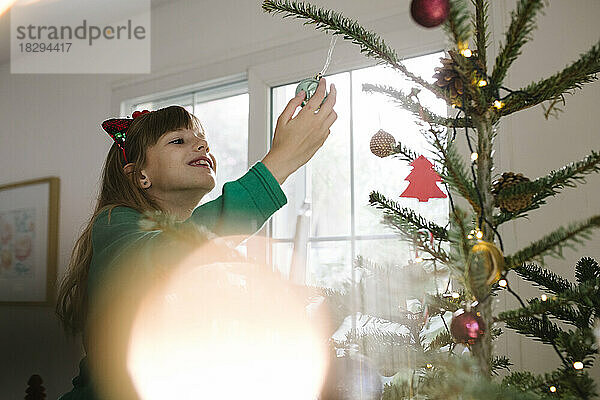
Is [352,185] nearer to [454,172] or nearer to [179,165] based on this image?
[179,165]

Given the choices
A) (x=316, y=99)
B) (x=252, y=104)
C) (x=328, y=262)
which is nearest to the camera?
(x=316, y=99)

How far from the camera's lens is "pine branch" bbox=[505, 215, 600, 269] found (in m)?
0.48

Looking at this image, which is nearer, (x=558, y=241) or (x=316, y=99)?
(x=558, y=241)

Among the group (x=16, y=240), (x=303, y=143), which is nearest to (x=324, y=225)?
(x=303, y=143)

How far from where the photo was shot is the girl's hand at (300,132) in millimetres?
854

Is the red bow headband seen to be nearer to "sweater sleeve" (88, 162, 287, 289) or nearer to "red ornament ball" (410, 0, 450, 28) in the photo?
"sweater sleeve" (88, 162, 287, 289)

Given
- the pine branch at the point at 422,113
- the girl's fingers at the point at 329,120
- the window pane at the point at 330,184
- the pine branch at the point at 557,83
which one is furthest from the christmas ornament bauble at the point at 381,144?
the window pane at the point at 330,184

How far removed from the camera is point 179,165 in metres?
1.19

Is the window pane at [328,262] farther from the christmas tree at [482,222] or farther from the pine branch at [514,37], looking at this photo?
the pine branch at [514,37]

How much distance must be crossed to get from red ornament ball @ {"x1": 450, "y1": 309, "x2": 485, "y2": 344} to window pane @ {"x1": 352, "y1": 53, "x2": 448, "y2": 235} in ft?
3.63

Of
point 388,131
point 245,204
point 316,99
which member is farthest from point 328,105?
point 388,131

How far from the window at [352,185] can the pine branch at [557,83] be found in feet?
3.43

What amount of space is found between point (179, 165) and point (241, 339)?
28.7 inches

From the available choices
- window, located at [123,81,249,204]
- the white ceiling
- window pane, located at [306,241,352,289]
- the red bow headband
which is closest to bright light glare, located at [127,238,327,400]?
the red bow headband
